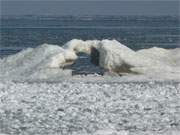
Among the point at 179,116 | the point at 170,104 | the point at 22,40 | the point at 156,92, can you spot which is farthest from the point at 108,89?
the point at 22,40

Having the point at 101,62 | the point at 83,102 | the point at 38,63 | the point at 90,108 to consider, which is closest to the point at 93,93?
the point at 83,102

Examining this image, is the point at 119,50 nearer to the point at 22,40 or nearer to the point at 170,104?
the point at 170,104

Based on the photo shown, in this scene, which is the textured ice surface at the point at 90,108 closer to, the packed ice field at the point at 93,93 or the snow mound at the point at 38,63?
the packed ice field at the point at 93,93

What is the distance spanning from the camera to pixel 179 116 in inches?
841

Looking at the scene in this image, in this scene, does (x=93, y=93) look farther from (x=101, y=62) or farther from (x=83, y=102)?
(x=101, y=62)

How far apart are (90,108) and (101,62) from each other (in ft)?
37.5

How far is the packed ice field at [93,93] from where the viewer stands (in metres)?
20.1

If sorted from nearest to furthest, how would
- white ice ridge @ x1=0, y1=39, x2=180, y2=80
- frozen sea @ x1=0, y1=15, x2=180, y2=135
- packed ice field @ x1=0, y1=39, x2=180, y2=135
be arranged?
frozen sea @ x1=0, y1=15, x2=180, y2=135 → packed ice field @ x1=0, y1=39, x2=180, y2=135 → white ice ridge @ x1=0, y1=39, x2=180, y2=80

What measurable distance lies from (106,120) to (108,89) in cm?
557

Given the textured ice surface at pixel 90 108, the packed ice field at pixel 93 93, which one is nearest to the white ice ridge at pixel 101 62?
the packed ice field at pixel 93 93

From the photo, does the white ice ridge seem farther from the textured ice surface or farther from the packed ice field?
the textured ice surface

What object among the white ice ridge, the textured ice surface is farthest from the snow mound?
the textured ice surface

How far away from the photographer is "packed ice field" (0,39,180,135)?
66.1 ft

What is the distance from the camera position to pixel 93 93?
25.3 m
